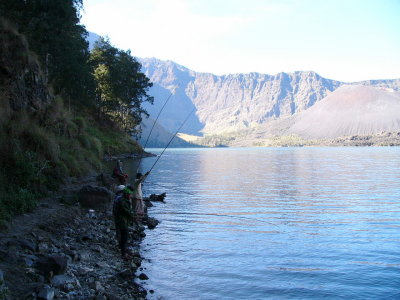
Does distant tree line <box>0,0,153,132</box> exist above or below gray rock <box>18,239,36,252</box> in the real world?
above

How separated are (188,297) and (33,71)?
1636 centimetres

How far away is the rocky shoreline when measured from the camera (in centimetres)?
758

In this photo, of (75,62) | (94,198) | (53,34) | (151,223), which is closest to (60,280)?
(151,223)

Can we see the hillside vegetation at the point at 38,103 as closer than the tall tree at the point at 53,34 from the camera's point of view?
Yes

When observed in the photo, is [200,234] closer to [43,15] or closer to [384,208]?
[384,208]

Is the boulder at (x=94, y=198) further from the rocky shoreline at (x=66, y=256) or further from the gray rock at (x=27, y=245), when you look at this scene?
the gray rock at (x=27, y=245)

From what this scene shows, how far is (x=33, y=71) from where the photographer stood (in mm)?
20703

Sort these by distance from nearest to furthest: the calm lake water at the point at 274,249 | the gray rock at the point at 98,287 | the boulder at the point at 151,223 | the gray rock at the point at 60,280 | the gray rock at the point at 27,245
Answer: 1. the gray rock at the point at 60,280
2. the gray rock at the point at 98,287
3. the gray rock at the point at 27,245
4. the calm lake water at the point at 274,249
5. the boulder at the point at 151,223

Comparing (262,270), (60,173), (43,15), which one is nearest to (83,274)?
(262,270)

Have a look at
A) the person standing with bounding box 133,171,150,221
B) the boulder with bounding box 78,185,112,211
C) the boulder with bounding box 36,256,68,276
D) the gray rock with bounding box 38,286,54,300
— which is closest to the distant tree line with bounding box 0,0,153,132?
the boulder with bounding box 78,185,112,211

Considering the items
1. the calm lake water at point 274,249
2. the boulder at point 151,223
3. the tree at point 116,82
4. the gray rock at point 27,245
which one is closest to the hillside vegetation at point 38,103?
the gray rock at point 27,245

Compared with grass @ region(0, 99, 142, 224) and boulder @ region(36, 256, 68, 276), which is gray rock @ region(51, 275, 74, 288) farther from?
grass @ region(0, 99, 142, 224)

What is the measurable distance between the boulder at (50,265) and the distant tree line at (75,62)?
667 inches

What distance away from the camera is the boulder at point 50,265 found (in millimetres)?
8086
